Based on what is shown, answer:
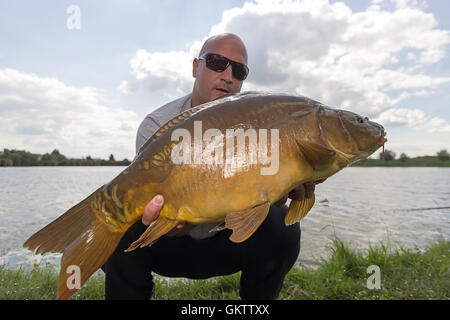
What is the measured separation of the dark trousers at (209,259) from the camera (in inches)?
75.4

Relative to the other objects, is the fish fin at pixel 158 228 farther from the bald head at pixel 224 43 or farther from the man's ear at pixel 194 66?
the man's ear at pixel 194 66

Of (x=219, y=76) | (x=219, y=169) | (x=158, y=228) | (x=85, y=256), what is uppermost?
(x=219, y=76)

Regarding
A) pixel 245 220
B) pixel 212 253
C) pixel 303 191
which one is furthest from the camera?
pixel 212 253

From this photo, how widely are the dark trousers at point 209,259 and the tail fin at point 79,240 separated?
66cm

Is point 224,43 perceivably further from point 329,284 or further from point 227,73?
point 329,284

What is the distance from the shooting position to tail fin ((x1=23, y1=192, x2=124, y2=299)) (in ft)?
4.02

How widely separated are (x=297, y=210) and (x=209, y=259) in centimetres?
73

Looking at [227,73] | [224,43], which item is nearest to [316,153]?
[227,73]

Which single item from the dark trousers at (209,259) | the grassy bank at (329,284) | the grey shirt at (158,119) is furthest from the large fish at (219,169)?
the grassy bank at (329,284)

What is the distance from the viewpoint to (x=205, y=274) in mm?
2039

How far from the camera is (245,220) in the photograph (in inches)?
47.9

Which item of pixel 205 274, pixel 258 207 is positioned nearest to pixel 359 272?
pixel 205 274

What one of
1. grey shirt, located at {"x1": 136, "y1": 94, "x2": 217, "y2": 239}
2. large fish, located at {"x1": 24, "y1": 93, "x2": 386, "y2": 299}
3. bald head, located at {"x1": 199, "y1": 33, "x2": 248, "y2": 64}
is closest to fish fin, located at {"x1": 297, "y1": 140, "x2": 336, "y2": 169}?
large fish, located at {"x1": 24, "y1": 93, "x2": 386, "y2": 299}

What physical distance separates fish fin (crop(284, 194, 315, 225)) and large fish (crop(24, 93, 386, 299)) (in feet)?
0.69
